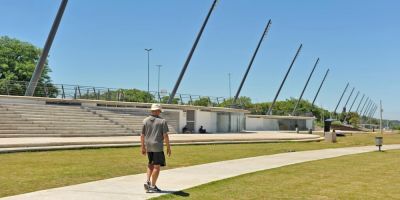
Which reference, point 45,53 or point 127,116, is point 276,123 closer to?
point 127,116

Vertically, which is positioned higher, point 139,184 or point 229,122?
point 229,122

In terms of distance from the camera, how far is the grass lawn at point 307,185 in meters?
8.96

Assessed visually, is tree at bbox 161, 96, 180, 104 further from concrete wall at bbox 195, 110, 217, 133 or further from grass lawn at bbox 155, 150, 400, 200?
grass lawn at bbox 155, 150, 400, 200

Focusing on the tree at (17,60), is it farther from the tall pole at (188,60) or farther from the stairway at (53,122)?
the stairway at (53,122)

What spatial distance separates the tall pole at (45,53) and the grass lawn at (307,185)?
2362 cm

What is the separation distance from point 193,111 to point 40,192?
38175 mm

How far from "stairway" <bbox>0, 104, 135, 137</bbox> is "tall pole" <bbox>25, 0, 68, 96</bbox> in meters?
1.59

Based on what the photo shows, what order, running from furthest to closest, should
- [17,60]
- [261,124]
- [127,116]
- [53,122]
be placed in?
1. [261,124]
2. [17,60]
3. [127,116]
4. [53,122]

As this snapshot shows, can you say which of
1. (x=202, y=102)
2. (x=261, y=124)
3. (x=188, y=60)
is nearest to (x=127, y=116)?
(x=188, y=60)

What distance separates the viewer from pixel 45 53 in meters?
32.7

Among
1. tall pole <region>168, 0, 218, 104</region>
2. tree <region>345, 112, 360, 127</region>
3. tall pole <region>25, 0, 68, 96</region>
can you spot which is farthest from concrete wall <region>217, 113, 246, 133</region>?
tree <region>345, 112, 360, 127</region>

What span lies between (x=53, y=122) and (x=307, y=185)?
23061 mm

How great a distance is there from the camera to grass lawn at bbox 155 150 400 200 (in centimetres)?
896

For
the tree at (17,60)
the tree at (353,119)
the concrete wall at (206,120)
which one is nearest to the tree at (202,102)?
the concrete wall at (206,120)
